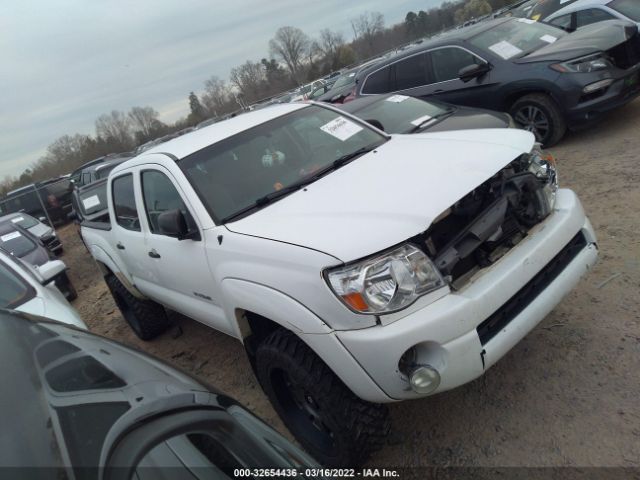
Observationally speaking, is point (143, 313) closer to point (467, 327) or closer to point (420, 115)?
point (467, 327)

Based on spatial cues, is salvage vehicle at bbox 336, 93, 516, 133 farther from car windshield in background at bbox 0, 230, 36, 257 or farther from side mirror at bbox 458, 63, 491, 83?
car windshield in background at bbox 0, 230, 36, 257

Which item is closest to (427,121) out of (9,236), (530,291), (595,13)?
(530,291)

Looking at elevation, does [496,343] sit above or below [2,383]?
below

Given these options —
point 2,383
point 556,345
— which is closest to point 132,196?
point 2,383

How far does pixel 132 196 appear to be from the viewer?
12.3 ft

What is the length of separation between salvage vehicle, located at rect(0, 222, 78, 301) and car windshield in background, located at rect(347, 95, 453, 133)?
558cm

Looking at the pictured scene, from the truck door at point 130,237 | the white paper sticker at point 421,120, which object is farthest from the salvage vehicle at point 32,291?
the white paper sticker at point 421,120

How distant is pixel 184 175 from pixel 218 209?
0.38 m

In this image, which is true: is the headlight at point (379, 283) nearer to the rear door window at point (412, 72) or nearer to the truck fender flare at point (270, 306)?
the truck fender flare at point (270, 306)

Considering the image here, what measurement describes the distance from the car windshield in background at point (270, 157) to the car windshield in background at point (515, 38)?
4.13 metres

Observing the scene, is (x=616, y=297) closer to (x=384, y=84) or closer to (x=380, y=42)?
(x=384, y=84)

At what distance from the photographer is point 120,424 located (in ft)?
3.87

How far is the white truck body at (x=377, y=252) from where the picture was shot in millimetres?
1980

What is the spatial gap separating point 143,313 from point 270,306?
9.31 feet
